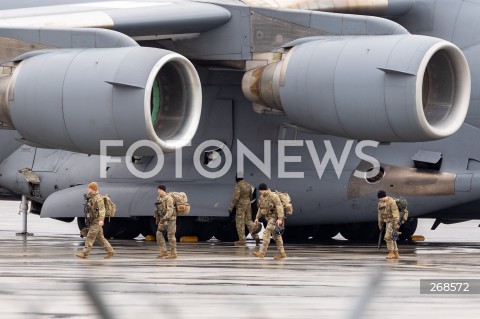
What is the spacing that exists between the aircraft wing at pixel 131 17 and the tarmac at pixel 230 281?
114 inches

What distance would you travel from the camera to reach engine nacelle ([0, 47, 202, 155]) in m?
12.6

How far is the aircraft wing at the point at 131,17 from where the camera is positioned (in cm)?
1393

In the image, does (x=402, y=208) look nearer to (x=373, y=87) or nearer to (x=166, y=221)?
(x=373, y=87)

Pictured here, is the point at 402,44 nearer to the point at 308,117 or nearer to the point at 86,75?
the point at 308,117

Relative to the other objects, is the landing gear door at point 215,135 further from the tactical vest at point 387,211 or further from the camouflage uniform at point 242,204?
the tactical vest at point 387,211

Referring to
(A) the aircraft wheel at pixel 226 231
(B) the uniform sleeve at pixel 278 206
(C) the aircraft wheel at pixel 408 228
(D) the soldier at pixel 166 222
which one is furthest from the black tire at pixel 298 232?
(D) the soldier at pixel 166 222

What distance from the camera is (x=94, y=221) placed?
44.0 ft

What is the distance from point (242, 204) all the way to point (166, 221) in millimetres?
2351

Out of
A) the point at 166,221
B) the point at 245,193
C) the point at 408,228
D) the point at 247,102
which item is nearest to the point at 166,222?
the point at 166,221

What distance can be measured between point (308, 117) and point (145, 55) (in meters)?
2.18

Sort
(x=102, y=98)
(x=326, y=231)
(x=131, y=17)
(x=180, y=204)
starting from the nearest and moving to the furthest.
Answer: (x=102, y=98)
(x=180, y=204)
(x=131, y=17)
(x=326, y=231)

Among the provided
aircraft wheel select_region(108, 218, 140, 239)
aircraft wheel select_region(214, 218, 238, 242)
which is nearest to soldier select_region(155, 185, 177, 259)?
aircraft wheel select_region(214, 218, 238, 242)

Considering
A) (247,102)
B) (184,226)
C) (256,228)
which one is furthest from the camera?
(184,226)

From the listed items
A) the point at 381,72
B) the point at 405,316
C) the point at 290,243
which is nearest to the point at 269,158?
the point at 290,243
